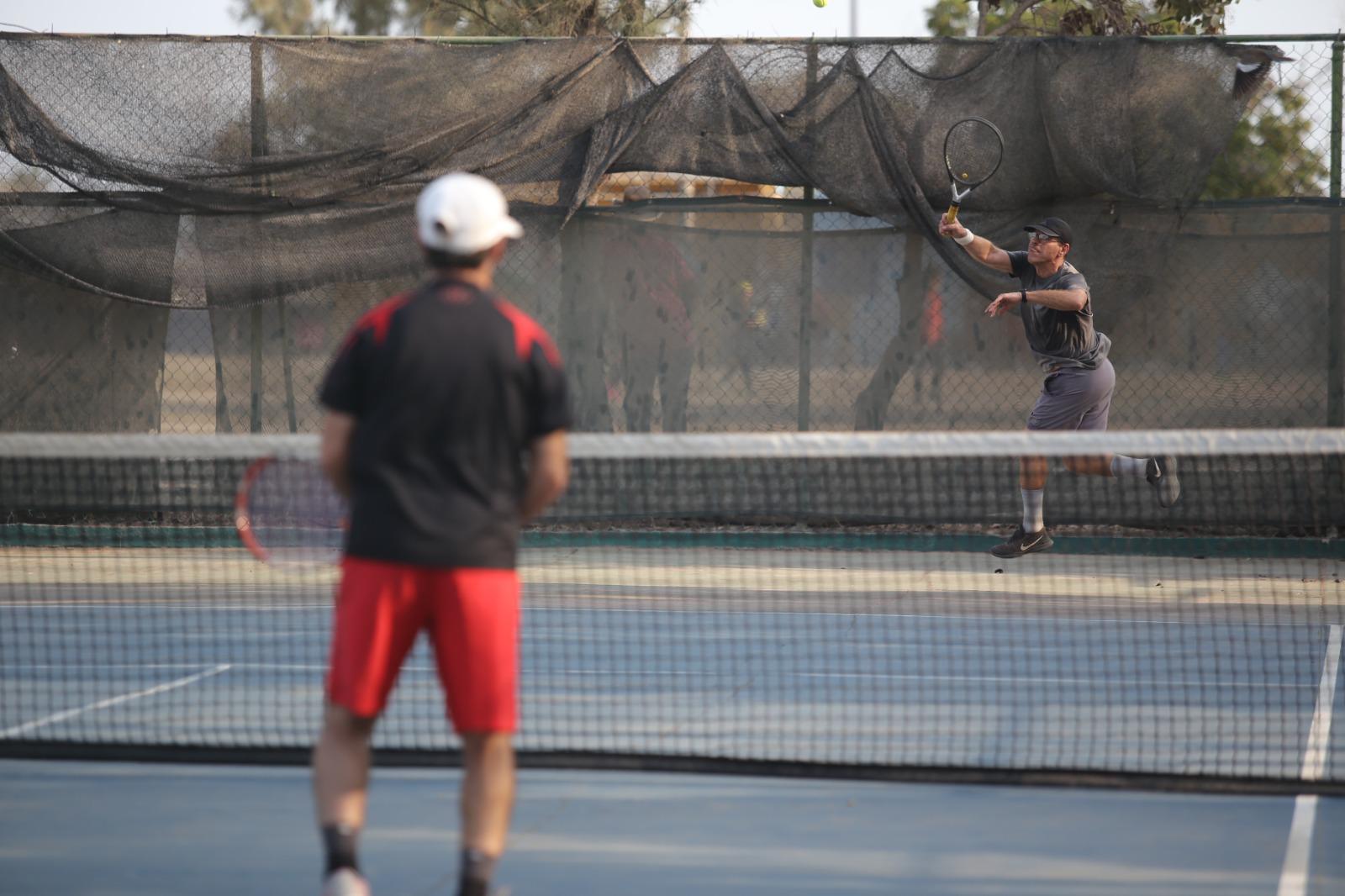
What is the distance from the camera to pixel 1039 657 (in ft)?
20.3

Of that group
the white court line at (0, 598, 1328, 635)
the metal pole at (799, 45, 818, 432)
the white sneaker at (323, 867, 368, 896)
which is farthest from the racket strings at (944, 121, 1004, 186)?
the white sneaker at (323, 867, 368, 896)

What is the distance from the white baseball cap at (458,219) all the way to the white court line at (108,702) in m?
2.66

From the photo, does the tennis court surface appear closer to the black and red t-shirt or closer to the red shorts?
the red shorts

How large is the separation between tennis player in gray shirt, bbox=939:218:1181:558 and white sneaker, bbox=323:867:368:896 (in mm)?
4964

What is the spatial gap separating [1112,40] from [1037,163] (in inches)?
31.6

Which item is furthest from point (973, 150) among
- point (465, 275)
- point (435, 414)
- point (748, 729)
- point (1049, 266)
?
point (435, 414)

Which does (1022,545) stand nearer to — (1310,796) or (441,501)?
(1310,796)

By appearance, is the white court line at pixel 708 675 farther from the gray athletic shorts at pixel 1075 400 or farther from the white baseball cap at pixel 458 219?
the white baseball cap at pixel 458 219

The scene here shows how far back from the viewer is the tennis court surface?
4375 mm

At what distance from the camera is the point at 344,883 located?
9.21 feet

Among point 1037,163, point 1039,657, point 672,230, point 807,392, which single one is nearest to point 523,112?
point 672,230

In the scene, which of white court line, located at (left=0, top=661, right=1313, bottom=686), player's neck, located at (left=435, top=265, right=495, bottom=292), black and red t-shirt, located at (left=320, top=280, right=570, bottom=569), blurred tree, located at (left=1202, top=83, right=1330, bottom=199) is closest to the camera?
black and red t-shirt, located at (left=320, top=280, right=570, bottom=569)

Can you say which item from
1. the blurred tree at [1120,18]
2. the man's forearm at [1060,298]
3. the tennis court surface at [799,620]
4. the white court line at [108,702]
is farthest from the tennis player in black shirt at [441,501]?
the blurred tree at [1120,18]

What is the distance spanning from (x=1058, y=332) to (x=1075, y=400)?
32cm
